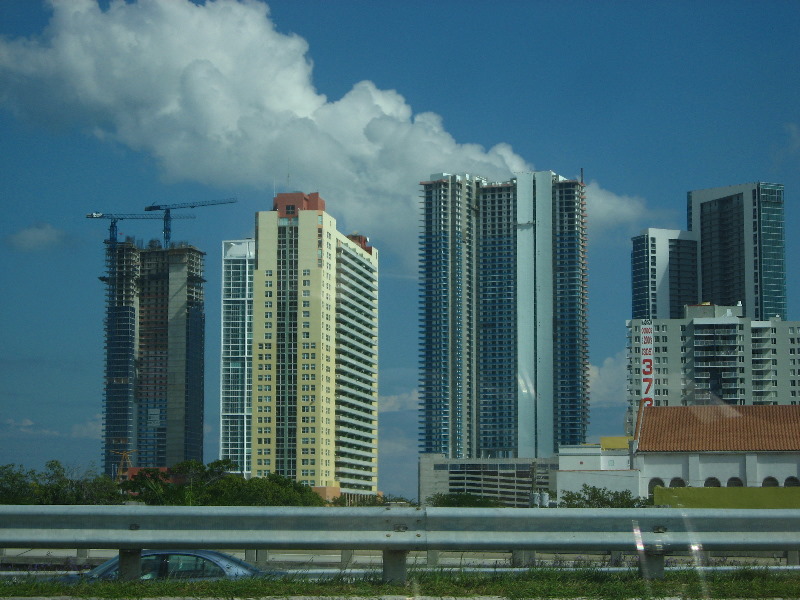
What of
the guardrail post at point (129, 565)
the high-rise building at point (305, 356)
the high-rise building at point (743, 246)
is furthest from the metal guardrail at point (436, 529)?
the high-rise building at point (743, 246)

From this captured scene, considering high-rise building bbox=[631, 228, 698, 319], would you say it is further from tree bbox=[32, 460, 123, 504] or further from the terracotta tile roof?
tree bbox=[32, 460, 123, 504]

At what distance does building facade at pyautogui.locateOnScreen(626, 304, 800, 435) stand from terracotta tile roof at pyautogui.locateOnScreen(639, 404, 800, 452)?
67.9 m

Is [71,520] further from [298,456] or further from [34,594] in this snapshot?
[298,456]

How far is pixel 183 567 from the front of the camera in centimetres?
935

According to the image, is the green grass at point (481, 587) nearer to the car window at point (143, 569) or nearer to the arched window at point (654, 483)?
the car window at point (143, 569)

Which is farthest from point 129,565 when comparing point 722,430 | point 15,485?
point 722,430

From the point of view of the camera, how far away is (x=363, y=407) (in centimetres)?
17800

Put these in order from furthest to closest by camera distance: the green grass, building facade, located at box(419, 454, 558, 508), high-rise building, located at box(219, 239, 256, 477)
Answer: high-rise building, located at box(219, 239, 256, 477) → building facade, located at box(419, 454, 558, 508) → the green grass

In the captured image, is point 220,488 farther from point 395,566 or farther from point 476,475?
point 476,475

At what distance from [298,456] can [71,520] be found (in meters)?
148

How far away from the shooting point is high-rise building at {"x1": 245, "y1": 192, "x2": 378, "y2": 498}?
156m

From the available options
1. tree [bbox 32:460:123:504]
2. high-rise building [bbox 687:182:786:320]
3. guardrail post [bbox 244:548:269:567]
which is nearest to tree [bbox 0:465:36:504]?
tree [bbox 32:460:123:504]

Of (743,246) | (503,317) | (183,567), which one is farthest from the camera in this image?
(503,317)

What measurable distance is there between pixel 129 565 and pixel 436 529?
279cm
